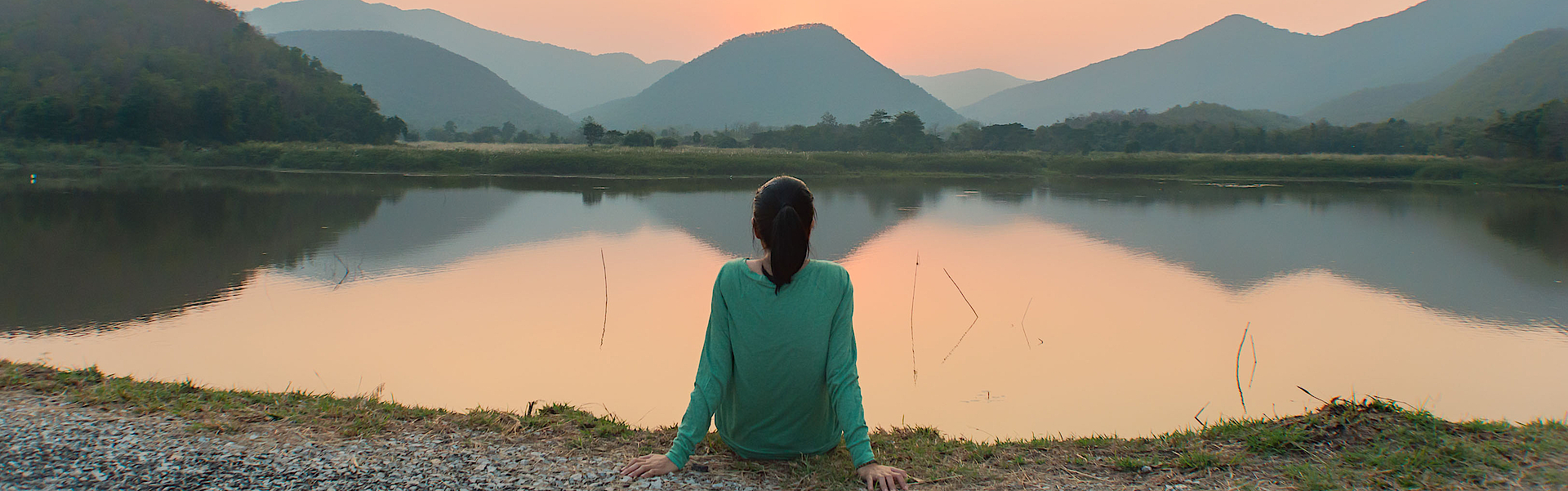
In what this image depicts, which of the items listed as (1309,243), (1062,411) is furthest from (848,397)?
(1309,243)

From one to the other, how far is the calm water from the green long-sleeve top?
1.40 meters

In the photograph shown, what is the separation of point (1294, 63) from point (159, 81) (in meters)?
199

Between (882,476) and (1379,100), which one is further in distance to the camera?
(1379,100)

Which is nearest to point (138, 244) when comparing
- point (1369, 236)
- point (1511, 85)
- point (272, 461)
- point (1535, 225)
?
point (272, 461)

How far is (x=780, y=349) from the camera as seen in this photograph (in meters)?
2.73

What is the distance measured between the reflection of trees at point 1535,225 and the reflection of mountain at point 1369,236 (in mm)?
40

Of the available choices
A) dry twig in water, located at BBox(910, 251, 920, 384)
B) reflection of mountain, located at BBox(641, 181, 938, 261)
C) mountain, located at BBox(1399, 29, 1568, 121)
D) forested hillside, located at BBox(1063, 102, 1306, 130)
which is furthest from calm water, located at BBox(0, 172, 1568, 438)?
forested hillside, located at BBox(1063, 102, 1306, 130)

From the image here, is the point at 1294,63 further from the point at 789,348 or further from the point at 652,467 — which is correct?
the point at 652,467

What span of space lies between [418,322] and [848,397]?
5.59 meters

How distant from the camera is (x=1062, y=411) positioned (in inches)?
207

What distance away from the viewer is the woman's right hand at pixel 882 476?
106 inches

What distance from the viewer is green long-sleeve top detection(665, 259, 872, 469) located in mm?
2680

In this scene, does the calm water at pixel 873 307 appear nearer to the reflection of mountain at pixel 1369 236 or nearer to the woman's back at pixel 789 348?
the reflection of mountain at pixel 1369 236

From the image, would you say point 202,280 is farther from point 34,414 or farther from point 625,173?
point 625,173
